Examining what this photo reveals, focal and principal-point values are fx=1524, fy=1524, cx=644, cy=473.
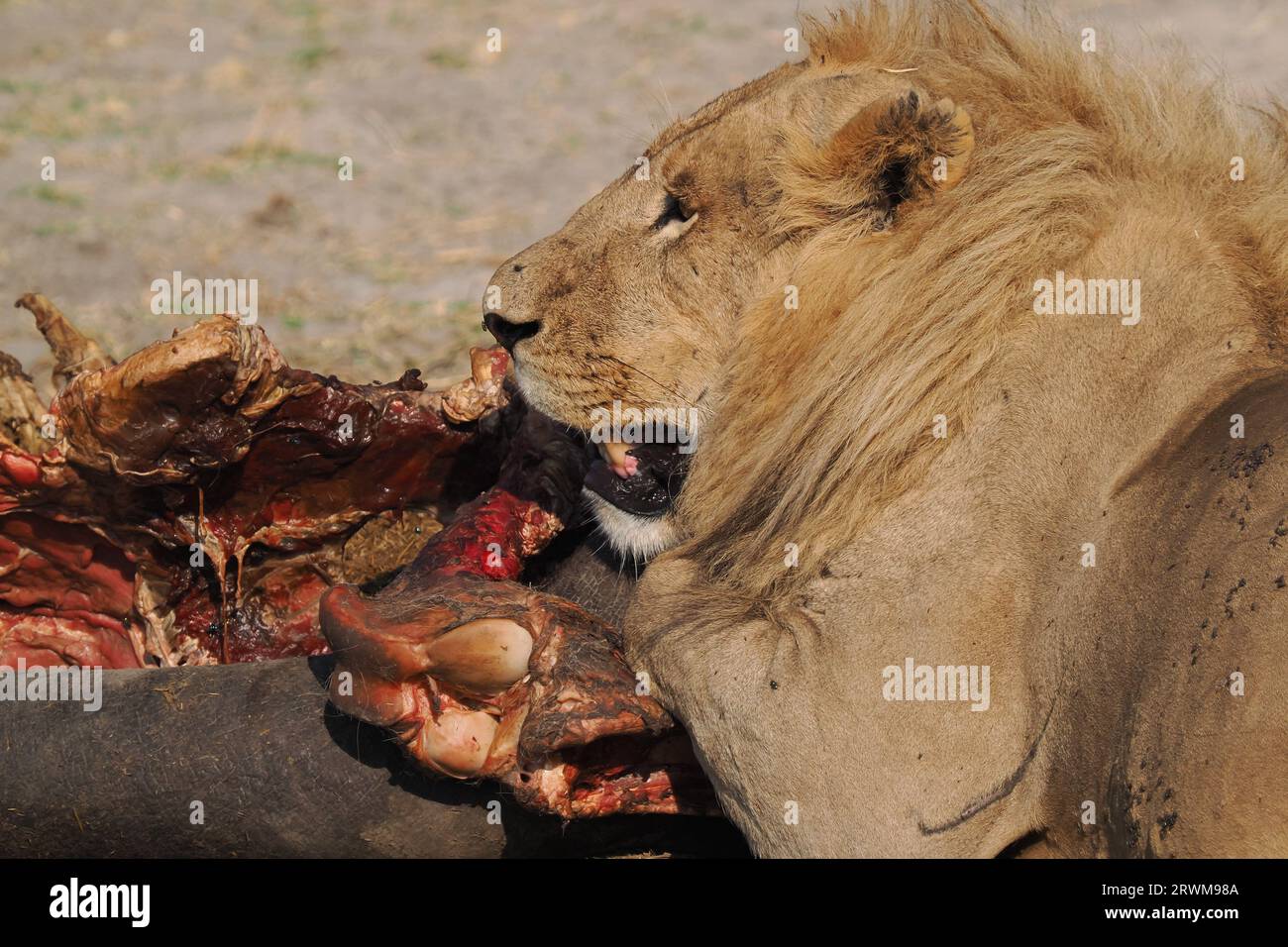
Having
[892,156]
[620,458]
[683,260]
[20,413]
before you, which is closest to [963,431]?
[892,156]

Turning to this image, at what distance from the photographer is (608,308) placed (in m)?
3.17

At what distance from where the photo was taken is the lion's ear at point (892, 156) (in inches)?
111

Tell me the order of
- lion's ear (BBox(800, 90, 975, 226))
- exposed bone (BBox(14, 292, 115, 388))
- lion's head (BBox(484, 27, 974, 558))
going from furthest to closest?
exposed bone (BBox(14, 292, 115, 388)) < lion's head (BBox(484, 27, 974, 558)) < lion's ear (BBox(800, 90, 975, 226))

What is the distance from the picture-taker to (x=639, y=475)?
3281mm

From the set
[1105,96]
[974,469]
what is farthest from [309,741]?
[1105,96]

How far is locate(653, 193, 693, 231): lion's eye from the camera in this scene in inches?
125

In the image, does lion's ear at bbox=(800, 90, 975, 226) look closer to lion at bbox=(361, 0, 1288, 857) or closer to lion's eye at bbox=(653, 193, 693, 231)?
lion at bbox=(361, 0, 1288, 857)

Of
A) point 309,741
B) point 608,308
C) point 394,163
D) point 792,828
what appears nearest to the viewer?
point 792,828

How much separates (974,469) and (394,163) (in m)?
5.70

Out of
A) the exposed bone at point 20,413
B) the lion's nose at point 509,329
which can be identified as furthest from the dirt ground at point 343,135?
the lion's nose at point 509,329

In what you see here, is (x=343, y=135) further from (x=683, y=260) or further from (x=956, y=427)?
(x=956, y=427)

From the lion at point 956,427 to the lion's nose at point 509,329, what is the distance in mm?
11

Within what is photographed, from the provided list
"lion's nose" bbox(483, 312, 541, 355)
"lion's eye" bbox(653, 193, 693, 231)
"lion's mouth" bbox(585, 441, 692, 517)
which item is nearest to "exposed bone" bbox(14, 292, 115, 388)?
"lion's nose" bbox(483, 312, 541, 355)
